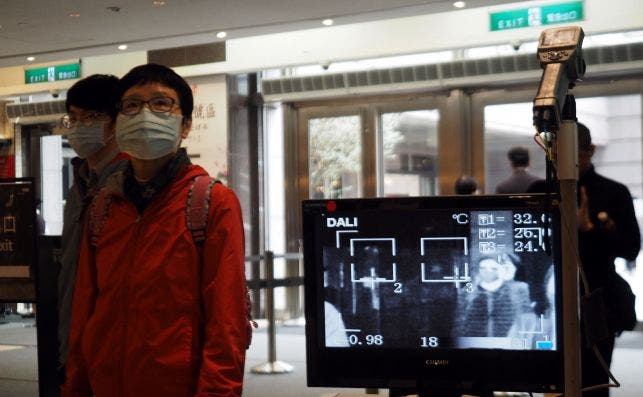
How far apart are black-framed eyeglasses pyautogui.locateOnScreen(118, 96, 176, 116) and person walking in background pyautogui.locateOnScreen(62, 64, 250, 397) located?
75 millimetres

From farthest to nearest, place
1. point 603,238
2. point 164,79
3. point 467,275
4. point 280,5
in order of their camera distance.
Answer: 1. point 280,5
2. point 603,238
3. point 164,79
4. point 467,275

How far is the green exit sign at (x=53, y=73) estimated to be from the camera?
11.2 m

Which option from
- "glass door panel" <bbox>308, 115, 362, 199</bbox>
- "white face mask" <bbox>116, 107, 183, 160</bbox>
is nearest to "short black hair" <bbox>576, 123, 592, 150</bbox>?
"white face mask" <bbox>116, 107, 183, 160</bbox>

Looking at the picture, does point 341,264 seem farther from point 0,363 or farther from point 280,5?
point 0,363

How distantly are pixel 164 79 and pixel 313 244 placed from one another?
2.10ft

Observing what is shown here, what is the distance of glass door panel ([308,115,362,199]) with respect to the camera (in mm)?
9914

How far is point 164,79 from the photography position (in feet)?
7.57

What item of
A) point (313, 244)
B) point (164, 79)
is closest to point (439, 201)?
point (313, 244)

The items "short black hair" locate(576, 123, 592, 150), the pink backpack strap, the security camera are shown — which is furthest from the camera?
the security camera

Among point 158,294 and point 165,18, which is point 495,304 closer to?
point 158,294

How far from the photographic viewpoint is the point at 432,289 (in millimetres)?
1946

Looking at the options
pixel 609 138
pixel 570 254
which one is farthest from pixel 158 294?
pixel 609 138

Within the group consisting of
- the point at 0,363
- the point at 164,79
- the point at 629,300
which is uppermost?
the point at 164,79

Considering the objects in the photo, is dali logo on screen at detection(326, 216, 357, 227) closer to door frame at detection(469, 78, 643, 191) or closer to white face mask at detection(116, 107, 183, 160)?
white face mask at detection(116, 107, 183, 160)
